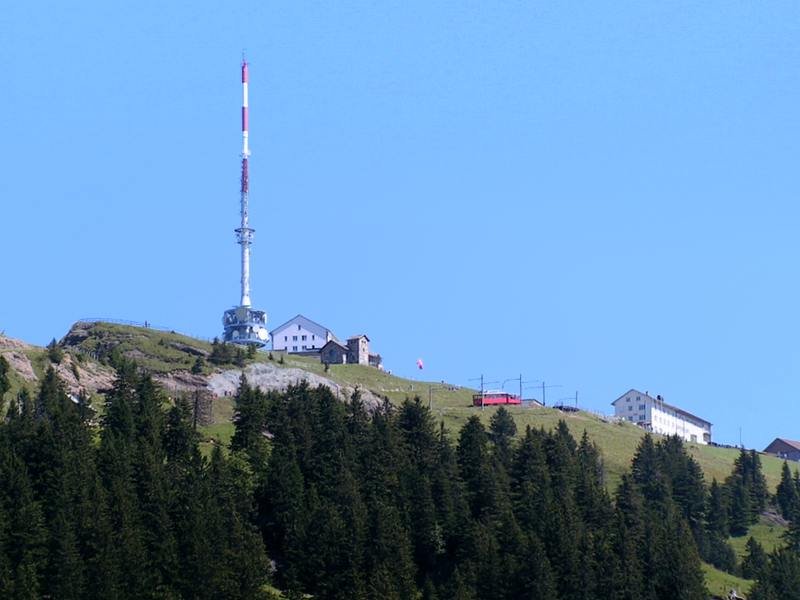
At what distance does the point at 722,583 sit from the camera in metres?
140

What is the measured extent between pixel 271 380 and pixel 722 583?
2522 inches

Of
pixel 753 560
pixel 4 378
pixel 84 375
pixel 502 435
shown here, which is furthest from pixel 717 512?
pixel 4 378

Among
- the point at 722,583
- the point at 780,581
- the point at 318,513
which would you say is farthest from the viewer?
the point at 722,583

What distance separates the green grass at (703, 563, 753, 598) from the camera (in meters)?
136

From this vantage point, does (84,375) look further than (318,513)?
Yes

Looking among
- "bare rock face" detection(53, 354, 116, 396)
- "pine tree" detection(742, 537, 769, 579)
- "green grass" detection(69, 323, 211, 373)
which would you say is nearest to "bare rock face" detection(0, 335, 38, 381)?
"bare rock face" detection(53, 354, 116, 396)

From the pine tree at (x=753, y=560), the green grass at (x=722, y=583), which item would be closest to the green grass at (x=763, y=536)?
the pine tree at (x=753, y=560)

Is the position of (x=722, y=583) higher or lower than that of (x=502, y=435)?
lower

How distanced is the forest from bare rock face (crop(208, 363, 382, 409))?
25242 mm

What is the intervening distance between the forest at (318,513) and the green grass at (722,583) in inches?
66.3

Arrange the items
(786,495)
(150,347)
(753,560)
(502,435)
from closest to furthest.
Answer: (753,560) → (502,435) → (786,495) → (150,347)

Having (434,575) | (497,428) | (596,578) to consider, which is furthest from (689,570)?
(497,428)

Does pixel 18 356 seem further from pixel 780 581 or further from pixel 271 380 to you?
pixel 780 581

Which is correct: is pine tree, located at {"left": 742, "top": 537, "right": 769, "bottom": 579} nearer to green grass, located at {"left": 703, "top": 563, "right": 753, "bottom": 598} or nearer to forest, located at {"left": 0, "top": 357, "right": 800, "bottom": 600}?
forest, located at {"left": 0, "top": 357, "right": 800, "bottom": 600}
